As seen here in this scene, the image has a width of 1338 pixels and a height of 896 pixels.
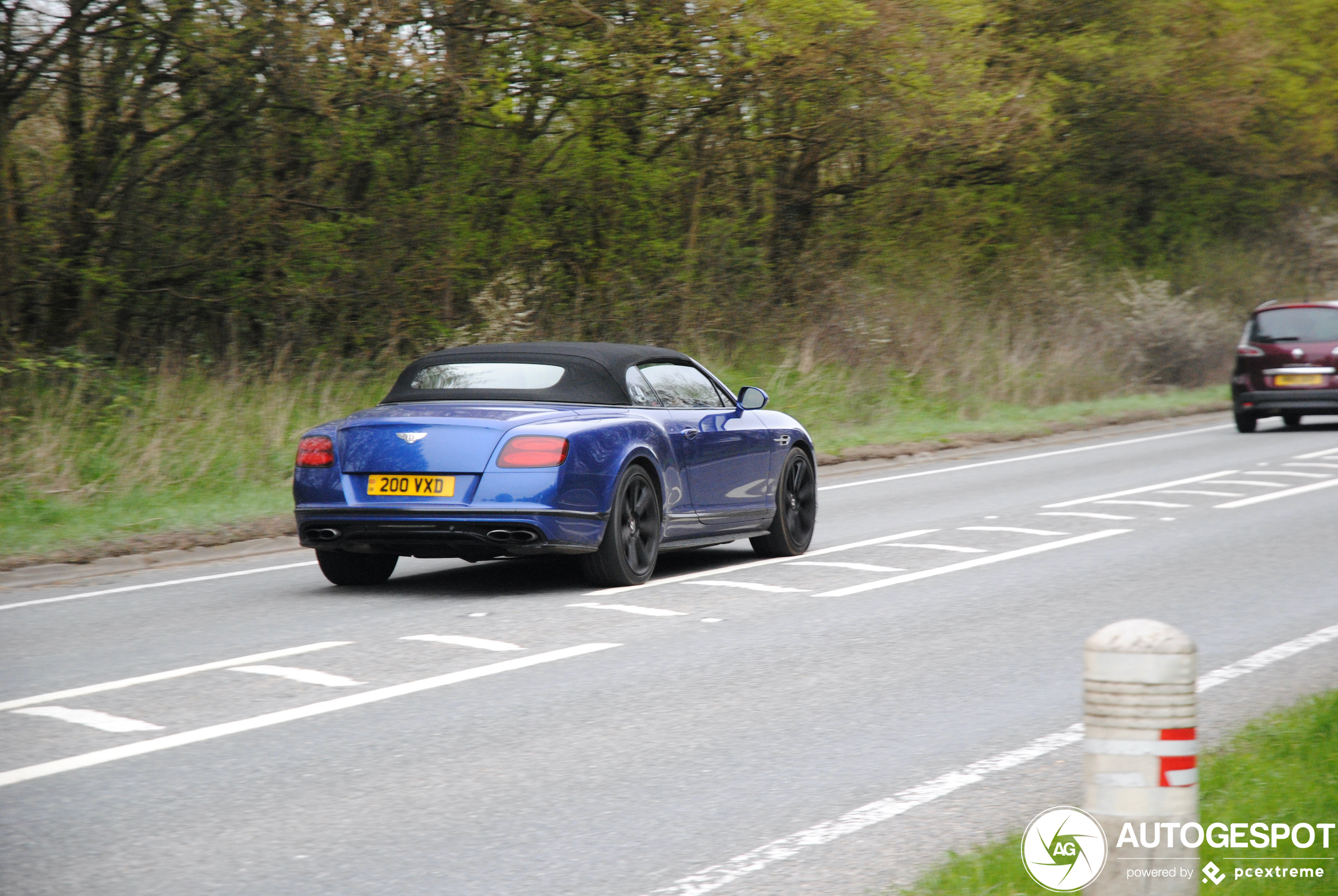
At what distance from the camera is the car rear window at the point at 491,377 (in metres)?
9.83

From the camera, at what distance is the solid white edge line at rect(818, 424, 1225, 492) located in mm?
17203

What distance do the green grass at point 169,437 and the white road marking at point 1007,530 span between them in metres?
5.68

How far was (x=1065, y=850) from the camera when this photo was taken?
3705mm

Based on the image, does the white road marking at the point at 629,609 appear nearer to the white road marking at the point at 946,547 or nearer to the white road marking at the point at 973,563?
the white road marking at the point at 973,563

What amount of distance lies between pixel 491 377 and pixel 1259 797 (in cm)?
608

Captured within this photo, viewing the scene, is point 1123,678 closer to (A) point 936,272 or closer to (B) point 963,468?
(B) point 963,468

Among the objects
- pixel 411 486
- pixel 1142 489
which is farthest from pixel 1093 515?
pixel 411 486

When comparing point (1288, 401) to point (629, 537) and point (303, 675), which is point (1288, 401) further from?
point (303, 675)

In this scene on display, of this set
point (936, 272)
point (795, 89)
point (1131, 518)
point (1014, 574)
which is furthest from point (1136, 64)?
point (1014, 574)

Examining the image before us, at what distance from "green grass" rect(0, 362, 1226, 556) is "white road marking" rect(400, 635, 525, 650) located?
4530 millimetres

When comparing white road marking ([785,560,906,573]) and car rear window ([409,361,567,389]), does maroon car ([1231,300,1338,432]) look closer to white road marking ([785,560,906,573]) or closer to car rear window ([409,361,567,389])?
white road marking ([785,560,906,573])

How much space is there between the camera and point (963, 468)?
18.9m

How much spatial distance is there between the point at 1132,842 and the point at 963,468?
51.8 ft

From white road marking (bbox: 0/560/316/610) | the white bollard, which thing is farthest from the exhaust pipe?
the white bollard
